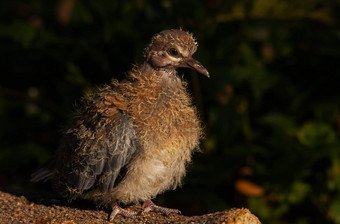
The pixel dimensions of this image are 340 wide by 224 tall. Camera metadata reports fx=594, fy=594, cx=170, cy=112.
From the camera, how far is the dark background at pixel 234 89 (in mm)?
5781

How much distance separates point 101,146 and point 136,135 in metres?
0.28

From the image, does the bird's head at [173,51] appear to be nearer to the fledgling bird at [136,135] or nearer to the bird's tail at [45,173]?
the fledgling bird at [136,135]

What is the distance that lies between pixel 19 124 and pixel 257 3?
3008mm

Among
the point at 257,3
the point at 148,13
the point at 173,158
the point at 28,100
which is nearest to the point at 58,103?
the point at 28,100

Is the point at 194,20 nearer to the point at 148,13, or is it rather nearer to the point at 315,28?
the point at 148,13

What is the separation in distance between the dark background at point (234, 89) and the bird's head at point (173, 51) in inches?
→ 58.2

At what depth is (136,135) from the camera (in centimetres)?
403

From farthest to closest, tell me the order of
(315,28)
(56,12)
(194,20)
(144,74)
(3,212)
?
(56,12) → (315,28) → (194,20) → (144,74) → (3,212)

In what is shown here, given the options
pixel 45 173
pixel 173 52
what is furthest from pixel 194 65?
pixel 45 173

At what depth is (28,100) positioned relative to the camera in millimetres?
6066

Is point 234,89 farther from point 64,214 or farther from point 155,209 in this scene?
point 64,214

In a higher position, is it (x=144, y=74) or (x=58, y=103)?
(x=58, y=103)

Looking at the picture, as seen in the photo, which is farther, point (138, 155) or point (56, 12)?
point (56, 12)

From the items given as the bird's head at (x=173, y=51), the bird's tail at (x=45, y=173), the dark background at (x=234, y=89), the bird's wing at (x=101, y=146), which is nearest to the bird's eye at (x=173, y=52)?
the bird's head at (x=173, y=51)
